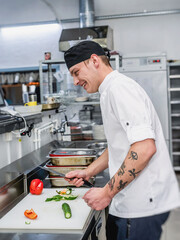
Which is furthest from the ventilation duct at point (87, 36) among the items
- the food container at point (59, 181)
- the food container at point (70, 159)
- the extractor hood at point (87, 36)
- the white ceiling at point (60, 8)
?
the food container at point (59, 181)

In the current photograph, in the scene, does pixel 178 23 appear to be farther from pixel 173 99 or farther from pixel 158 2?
pixel 173 99

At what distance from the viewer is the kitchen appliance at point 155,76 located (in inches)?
211

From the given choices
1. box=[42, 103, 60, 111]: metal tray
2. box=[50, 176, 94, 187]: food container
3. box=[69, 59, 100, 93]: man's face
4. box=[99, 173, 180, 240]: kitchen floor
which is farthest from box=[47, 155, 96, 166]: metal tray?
box=[99, 173, 180, 240]: kitchen floor

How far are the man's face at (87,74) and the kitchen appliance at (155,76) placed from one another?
4.10 m

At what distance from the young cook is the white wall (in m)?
4.91

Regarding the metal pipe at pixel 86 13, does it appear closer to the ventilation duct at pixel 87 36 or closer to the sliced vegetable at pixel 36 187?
the ventilation duct at pixel 87 36

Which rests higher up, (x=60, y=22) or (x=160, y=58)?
(x=60, y=22)

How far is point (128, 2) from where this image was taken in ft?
20.3

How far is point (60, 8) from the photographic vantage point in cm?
645

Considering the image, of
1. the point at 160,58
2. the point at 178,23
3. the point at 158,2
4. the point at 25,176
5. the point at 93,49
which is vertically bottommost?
the point at 25,176

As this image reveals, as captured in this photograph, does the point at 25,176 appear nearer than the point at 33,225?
No

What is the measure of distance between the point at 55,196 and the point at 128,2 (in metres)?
5.36

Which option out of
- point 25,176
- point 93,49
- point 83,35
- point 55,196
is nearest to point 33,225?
point 55,196

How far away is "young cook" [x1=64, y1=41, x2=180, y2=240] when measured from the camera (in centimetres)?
124
